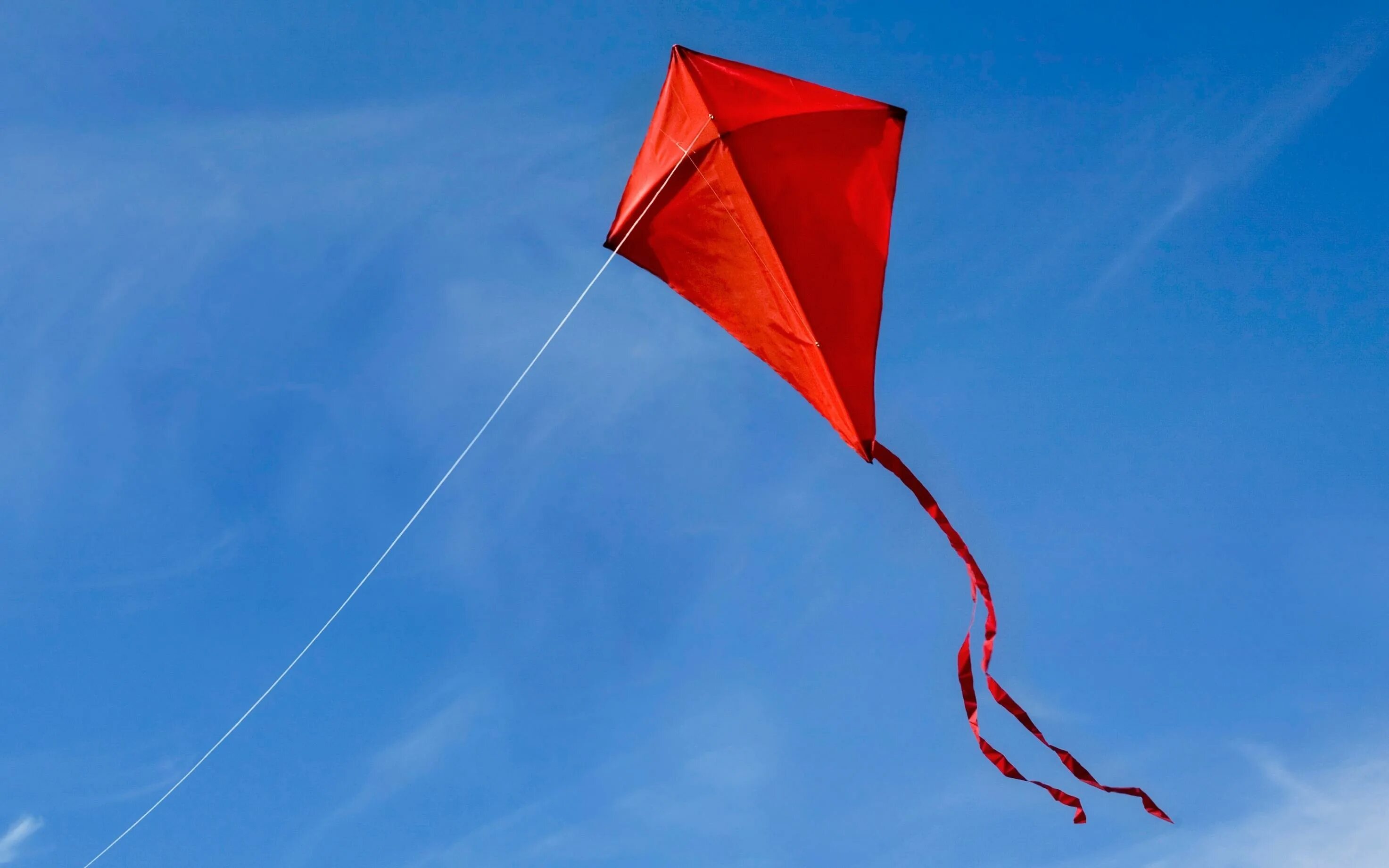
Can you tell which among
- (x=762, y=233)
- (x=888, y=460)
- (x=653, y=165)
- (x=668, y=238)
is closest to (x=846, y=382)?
(x=888, y=460)

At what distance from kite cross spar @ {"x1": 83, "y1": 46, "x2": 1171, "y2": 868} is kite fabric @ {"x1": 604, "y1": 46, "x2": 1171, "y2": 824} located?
1 centimetres

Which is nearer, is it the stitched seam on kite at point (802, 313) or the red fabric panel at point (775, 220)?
the stitched seam on kite at point (802, 313)

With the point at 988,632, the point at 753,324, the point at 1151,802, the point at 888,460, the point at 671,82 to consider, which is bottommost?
the point at 1151,802

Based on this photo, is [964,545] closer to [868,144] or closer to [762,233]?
[762,233]

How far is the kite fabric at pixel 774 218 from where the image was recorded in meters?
10.3

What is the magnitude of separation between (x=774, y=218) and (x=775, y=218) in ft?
0.04

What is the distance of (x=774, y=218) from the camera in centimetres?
1043

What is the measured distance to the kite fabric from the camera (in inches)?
406

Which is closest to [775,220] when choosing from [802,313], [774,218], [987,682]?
[774,218]

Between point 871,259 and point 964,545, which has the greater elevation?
point 871,259

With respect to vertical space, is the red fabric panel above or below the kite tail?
above

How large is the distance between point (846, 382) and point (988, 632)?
112 inches

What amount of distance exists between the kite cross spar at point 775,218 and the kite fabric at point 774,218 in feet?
0.05

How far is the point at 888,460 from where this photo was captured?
9.81m
